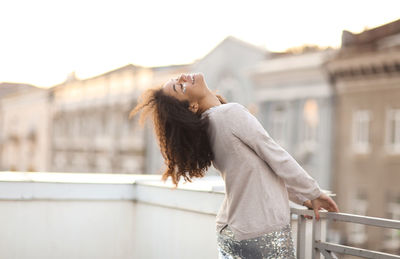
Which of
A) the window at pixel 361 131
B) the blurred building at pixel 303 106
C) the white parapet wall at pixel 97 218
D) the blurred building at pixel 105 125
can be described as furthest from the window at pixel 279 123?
the white parapet wall at pixel 97 218

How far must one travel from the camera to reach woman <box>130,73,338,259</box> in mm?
1831

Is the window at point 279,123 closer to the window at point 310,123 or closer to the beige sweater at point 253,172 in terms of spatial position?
the window at point 310,123

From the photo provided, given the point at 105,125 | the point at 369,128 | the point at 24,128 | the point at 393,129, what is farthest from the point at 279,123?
the point at 24,128

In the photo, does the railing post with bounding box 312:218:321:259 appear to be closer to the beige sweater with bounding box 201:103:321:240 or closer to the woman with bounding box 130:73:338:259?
the woman with bounding box 130:73:338:259

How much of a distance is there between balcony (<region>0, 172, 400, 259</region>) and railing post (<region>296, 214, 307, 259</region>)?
621 millimetres

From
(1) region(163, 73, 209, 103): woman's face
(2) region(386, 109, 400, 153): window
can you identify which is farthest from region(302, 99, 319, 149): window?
(1) region(163, 73, 209, 103): woman's face

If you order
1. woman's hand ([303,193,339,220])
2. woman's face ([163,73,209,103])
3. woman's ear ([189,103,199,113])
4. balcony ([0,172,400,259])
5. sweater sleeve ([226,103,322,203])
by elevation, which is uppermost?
woman's face ([163,73,209,103])

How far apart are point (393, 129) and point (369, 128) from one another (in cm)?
86

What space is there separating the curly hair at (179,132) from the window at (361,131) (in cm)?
1780

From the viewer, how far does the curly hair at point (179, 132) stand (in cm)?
189

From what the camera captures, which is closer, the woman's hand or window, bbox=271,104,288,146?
the woman's hand

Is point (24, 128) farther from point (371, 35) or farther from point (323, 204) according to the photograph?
point (323, 204)

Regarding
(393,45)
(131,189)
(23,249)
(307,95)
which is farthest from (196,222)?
(307,95)

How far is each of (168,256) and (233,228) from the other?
4.78 ft
